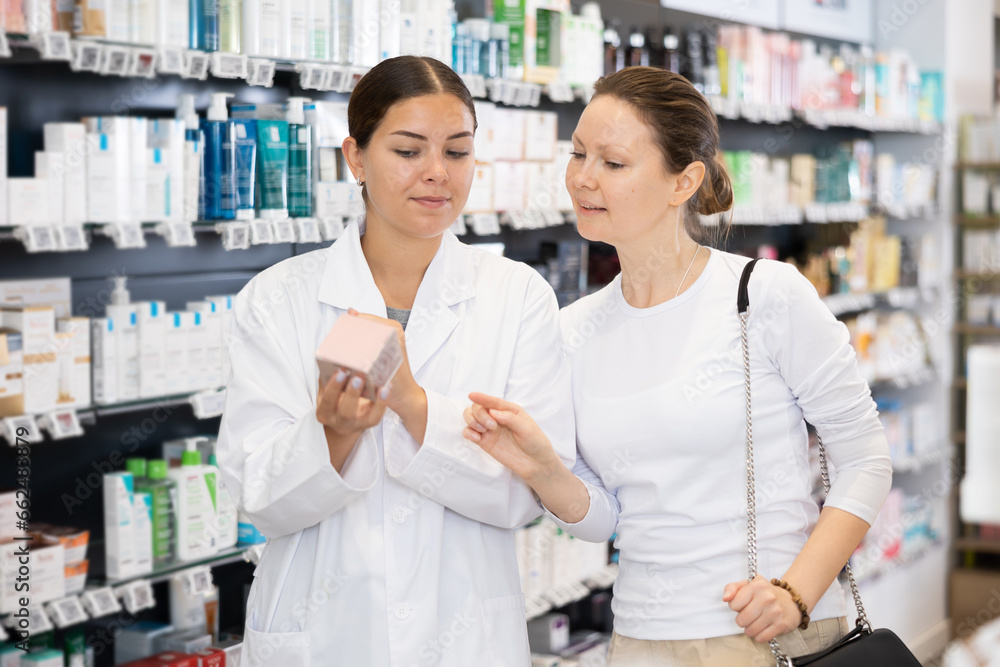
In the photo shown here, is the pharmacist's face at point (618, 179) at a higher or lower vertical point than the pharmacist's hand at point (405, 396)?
higher

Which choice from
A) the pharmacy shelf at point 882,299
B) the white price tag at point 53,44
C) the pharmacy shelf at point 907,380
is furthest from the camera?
the pharmacy shelf at point 907,380

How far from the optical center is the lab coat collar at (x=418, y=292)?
1755mm

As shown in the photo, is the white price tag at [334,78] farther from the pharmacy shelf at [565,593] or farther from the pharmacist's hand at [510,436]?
the pharmacy shelf at [565,593]

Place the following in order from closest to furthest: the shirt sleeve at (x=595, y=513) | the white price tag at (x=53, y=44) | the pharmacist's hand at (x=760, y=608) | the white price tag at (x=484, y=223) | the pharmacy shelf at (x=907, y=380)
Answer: the pharmacist's hand at (x=760, y=608) → the shirt sleeve at (x=595, y=513) → the white price tag at (x=53, y=44) → the white price tag at (x=484, y=223) → the pharmacy shelf at (x=907, y=380)

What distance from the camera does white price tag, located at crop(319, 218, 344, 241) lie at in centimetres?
278

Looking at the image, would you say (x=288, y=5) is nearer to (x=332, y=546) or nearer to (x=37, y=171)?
(x=37, y=171)

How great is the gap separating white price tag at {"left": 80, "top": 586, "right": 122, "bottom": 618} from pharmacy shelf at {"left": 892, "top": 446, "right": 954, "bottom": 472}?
413 centimetres

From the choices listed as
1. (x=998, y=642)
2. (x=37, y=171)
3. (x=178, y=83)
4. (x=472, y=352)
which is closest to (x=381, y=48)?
(x=178, y=83)

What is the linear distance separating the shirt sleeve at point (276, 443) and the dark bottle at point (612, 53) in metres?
2.47

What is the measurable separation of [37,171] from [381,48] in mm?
1044

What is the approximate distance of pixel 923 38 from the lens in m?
5.84

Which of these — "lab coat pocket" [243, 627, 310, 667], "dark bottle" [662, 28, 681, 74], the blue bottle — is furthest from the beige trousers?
"dark bottle" [662, 28, 681, 74]

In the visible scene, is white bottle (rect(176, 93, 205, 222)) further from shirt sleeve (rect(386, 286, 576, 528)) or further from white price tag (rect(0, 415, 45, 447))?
shirt sleeve (rect(386, 286, 576, 528))

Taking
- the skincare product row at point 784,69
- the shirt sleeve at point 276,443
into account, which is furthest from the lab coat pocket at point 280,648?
the skincare product row at point 784,69
